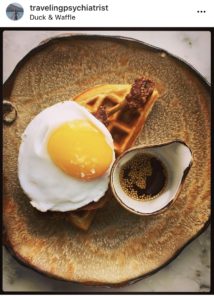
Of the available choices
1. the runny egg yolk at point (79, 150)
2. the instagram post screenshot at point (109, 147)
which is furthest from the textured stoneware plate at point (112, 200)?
the runny egg yolk at point (79, 150)

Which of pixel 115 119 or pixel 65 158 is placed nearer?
pixel 65 158

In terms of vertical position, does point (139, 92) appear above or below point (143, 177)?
above
